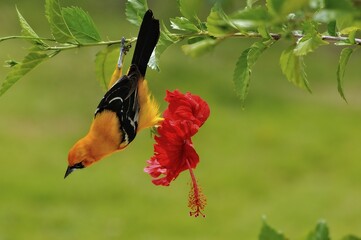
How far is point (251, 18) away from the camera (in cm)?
56

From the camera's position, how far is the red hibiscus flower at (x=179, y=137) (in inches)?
44.0

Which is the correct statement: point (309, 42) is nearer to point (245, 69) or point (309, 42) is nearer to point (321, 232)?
point (245, 69)

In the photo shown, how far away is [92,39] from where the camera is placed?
1074mm

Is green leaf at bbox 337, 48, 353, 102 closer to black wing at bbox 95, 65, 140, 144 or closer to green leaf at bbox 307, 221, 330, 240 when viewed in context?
green leaf at bbox 307, 221, 330, 240

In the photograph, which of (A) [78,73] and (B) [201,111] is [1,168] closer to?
(A) [78,73]

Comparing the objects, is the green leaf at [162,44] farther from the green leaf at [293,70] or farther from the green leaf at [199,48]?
the green leaf at [199,48]

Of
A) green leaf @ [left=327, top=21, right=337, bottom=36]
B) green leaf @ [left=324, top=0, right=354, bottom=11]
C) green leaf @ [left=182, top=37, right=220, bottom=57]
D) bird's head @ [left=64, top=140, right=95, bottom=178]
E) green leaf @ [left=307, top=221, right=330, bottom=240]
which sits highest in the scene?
green leaf @ [left=324, top=0, right=354, bottom=11]

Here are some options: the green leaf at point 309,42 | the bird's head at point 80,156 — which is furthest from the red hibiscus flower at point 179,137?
the bird's head at point 80,156

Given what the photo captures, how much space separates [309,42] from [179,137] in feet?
1.15

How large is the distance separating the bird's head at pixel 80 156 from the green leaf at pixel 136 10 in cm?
49

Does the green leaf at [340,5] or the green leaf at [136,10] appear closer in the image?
the green leaf at [340,5]

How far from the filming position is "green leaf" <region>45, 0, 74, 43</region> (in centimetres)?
103

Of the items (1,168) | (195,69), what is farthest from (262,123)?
(1,168)

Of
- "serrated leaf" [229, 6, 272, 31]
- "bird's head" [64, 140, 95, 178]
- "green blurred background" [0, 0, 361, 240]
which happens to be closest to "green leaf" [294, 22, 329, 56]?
"serrated leaf" [229, 6, 272, 31]
